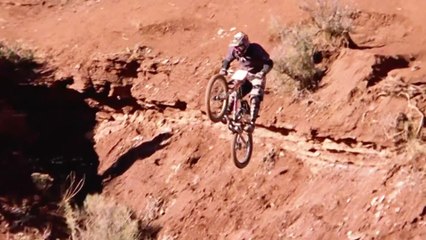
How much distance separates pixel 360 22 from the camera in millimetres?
16172

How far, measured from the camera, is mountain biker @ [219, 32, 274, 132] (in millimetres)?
12844

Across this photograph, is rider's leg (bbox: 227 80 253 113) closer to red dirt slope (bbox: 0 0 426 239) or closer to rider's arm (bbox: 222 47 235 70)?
rider's arm (bbox: 222 47 235 70)

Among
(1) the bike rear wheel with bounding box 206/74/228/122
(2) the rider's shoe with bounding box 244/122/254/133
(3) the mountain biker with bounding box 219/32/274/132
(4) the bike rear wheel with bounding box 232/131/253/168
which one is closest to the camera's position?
(1) the bike rear wheel with bounding box 206/74/228/122

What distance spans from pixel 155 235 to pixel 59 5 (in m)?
7.27

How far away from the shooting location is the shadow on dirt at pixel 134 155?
16.4 metres

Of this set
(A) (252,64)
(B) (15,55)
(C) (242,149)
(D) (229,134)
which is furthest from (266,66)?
(B) (15,55)

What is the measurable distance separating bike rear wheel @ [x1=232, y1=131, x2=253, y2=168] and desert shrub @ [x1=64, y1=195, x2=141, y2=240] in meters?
2.21

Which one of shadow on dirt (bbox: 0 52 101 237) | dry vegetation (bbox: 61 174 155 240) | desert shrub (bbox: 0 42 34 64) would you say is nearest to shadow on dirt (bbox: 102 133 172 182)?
shadow on dirt (bbox: 0 52 101 237)

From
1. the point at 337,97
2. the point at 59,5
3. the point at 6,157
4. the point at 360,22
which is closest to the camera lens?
the point at 337,97

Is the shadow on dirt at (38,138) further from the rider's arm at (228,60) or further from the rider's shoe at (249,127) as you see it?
the rider's arm at (228,60)

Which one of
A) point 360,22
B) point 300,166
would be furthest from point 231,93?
point 360,22

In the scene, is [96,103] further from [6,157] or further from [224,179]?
[224,179]

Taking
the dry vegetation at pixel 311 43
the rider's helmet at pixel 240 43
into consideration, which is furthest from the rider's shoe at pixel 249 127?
the dry vegetation at pixel 311 43

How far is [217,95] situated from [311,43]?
282cm
